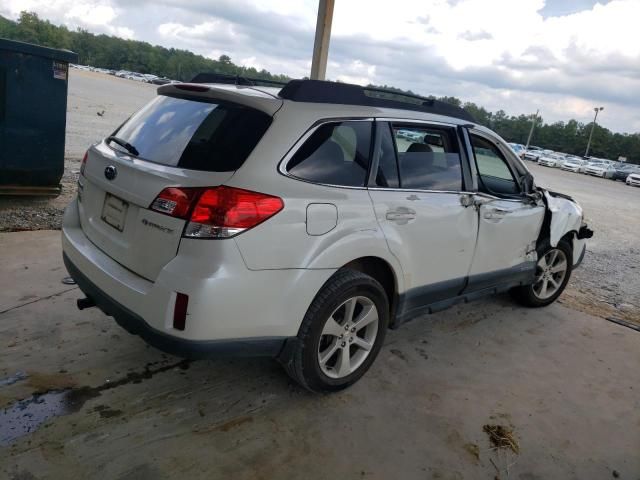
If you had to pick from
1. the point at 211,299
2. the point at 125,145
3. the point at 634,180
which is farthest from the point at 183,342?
the point at 634,180

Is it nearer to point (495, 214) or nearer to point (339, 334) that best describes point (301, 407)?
point (339, 334)

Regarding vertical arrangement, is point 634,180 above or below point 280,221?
below

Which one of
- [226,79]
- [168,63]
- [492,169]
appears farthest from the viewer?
[168,63]

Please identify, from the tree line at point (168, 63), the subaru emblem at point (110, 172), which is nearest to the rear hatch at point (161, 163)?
the subaru emblem at point (110, 172)

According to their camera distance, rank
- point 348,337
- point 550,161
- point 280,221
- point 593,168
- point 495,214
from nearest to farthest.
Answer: point 280,221
point 348,337
point 495,214
point 593,168
point 550,161

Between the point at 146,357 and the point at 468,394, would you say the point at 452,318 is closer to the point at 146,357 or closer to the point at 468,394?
the point at 468,394

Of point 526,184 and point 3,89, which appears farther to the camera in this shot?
point 3,89

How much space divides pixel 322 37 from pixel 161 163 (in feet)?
16.6

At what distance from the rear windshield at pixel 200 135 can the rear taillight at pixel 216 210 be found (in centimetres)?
16

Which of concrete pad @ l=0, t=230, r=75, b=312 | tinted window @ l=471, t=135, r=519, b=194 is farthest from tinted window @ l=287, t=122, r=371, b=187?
concrete pad @ l=0, t=230, r=75, b=312

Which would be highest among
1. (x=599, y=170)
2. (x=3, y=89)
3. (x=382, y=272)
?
(x=3, y=89)

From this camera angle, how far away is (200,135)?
2760mm

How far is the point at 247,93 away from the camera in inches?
114

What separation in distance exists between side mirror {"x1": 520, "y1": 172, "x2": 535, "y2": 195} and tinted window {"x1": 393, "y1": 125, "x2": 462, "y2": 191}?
3.20 feet
